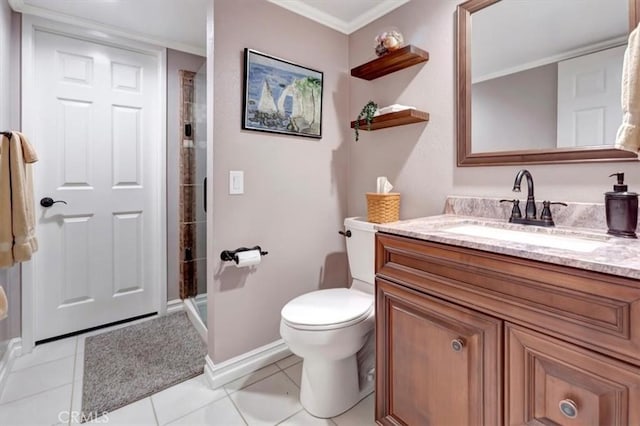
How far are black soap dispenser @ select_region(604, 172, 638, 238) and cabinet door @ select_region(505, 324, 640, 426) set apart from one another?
1.76 feet

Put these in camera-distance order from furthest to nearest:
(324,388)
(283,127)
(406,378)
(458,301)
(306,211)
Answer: (306,211) < (283,127) < (324,388) < (406,378) < (458,301)

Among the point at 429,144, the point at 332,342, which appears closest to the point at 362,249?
the point at 332,342

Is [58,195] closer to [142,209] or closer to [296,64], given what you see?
[142,209]

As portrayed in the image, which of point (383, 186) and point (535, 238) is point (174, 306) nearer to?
point (383, 186)

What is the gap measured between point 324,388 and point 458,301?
0.84 m

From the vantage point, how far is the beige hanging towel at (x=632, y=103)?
0.93 metres

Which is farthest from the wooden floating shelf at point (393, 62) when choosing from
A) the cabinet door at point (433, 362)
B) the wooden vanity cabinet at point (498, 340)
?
the cabinet door at point (433, 362)

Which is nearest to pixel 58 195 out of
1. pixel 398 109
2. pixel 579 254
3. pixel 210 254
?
pixel 210 254

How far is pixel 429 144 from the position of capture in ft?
5.54

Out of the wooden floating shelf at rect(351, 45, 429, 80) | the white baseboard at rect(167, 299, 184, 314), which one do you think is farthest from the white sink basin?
the white baseboard at rect(167, 299, 184, 314)

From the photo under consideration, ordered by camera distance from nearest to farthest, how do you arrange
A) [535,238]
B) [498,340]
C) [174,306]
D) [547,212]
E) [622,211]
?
1. [498,340]
2. [622,211]
3. [535,238]
4. [547,212]
5. [174,306]

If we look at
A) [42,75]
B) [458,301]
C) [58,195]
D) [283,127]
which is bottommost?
[458,301]

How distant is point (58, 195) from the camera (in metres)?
2.05

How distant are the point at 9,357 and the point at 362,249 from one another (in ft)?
7.12
